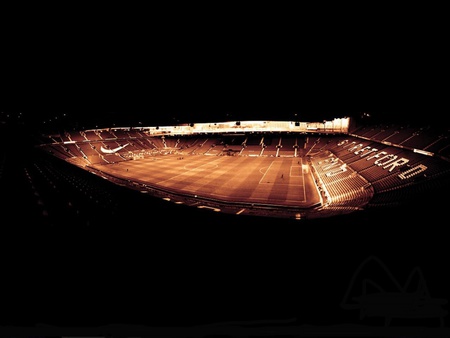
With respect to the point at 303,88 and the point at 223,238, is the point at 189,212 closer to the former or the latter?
the point at 223,238

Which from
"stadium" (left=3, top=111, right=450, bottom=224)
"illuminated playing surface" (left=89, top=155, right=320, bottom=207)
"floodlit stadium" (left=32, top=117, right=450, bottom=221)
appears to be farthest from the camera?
"illuminated playing surface" (left=89, top=155, right=320, bottom=207)

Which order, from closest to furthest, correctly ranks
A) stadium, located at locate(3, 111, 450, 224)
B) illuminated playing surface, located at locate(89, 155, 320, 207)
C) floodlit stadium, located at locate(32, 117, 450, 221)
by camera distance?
stadium, located at locate(3, 111, 450, 224) → floodlit stadium, located at locate(32, 117, 450, 221) → illuminated playing surface, located at locate(89, 155, 320, 207)

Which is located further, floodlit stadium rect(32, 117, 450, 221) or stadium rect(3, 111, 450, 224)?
floodlit stadium rect(32, 117, 450, 221)

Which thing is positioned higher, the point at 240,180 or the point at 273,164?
the point at 273,164

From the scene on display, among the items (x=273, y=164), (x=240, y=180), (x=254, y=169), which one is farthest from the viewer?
(x=273, y=164)

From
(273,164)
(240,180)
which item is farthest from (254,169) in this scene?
(240,180)

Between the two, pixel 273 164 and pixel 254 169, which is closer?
pixel 254 169

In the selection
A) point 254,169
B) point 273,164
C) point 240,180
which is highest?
point 273,164

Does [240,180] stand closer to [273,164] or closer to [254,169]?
[254,169]
